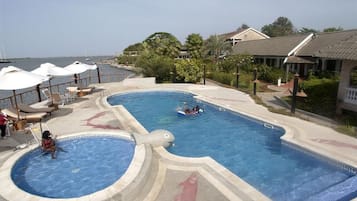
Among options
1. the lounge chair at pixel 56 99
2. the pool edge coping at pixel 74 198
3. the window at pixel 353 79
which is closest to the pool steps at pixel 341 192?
the pool edge coping at pixel 74 198

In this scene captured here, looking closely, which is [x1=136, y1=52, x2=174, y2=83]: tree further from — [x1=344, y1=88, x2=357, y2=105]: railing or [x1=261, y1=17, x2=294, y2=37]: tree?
[x1=261, y1=17, x2=294, y2=37]: tree

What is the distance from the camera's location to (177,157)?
8.09m

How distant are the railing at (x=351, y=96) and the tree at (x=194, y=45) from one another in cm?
3178

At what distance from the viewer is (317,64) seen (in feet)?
88.8

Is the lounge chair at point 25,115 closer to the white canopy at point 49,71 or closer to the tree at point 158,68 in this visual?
the white canopy at point 49,71

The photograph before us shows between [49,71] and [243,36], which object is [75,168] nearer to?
[49,71]

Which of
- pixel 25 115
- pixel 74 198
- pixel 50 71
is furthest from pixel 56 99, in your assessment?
pixel 74 198

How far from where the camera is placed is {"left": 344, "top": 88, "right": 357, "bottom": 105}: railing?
12.2 metres

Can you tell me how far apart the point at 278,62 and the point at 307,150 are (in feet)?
78.1

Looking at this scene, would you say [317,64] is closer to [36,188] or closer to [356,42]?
[356,42]

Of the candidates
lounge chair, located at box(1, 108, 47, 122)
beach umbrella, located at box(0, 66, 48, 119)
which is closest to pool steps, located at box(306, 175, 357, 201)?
beach umbrella, located at box(0, 66, 48, 119)

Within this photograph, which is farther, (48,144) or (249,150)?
(249,150)

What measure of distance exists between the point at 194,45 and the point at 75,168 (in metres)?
38.3

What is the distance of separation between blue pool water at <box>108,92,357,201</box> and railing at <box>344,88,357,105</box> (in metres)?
4.44
